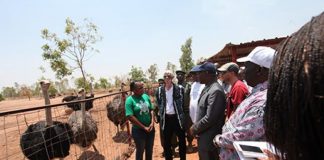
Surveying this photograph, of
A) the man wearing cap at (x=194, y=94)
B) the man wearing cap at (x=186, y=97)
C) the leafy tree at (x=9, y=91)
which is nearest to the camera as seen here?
the man wearing cap at (x=194, y=94)

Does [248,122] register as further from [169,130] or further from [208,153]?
[169,130]

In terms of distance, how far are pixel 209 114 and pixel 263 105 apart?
169 cm

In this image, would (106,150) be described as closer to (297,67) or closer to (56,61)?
(297,67)

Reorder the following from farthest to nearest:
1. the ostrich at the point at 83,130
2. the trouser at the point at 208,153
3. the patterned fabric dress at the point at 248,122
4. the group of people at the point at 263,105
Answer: the ostrich at the point at 83,130
the trouser at the point at 208,153
the patterned fabric dress at the point at 248,122
the group of people at the point at 263,105

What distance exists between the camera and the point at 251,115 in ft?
6.53

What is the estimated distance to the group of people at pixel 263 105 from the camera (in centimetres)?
66

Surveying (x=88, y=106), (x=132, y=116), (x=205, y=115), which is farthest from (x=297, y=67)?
(x=88, y=106)

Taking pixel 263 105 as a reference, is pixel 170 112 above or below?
below

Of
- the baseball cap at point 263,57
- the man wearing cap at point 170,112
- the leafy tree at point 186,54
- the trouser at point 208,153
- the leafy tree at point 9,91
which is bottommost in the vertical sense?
the trouser at point 208,153

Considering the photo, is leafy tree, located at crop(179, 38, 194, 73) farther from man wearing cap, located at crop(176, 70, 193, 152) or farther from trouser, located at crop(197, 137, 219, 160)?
trouser, located at crop(197, 137, 219, 160)

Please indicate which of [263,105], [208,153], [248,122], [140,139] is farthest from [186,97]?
[263,105]

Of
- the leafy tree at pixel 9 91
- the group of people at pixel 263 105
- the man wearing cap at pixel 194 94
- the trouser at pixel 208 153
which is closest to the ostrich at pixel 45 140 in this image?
the group of people at pixel 263 105

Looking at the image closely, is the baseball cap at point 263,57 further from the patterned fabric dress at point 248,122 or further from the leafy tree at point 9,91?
the leafy tree at point 9,91

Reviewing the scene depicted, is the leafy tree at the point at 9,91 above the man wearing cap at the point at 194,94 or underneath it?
above
